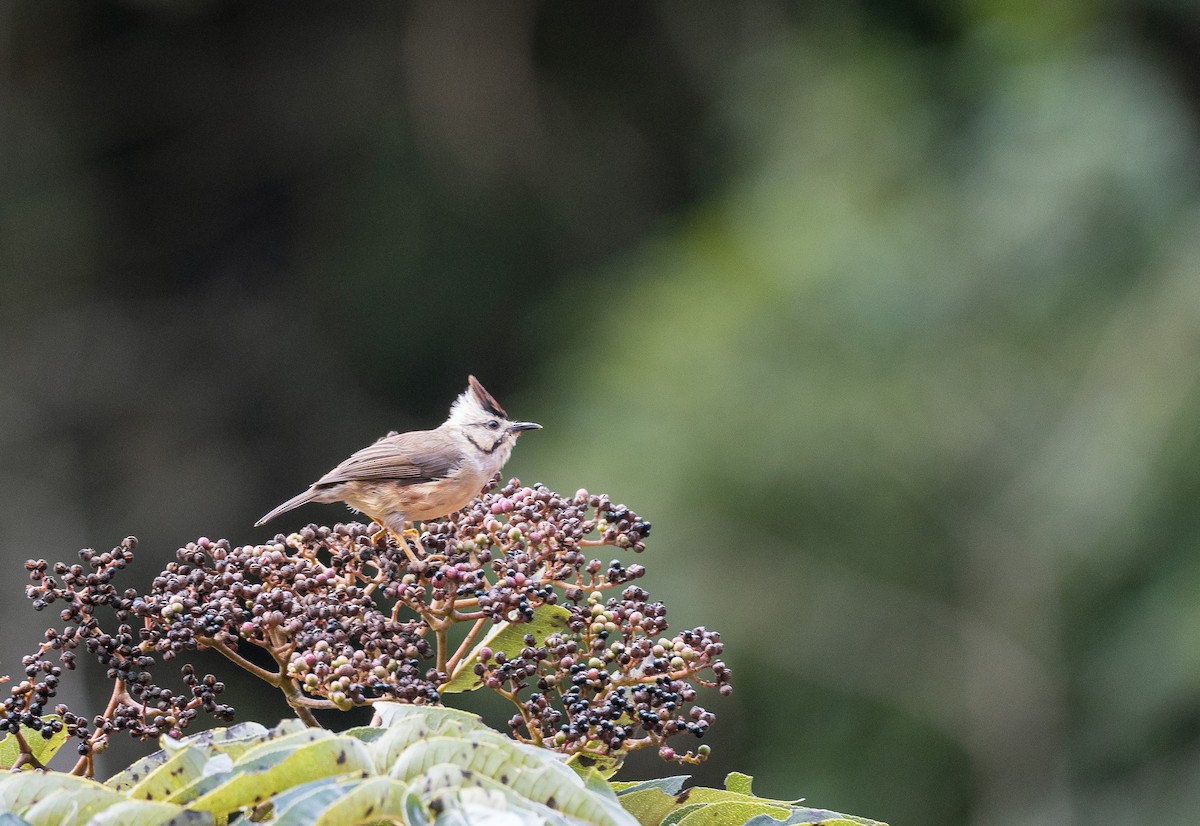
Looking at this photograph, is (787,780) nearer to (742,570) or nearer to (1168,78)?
(742,570)

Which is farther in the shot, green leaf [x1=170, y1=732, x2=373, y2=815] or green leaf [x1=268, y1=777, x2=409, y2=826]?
green leaf [x1=170, y1=732, x2=373, y2=815]

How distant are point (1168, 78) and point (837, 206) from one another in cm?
283

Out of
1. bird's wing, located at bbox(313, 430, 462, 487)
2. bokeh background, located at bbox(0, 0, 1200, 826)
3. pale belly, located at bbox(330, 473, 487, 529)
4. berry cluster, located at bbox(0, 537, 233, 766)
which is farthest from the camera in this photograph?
bokeh background, located at bbox(0, 0, 1200, 826)

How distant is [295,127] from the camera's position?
1267cm

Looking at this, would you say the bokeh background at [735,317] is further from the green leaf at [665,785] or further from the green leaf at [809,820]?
the green leaf at [809,820]

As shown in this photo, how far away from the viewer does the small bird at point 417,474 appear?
3.68 metres

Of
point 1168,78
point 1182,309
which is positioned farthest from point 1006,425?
point 1168,78

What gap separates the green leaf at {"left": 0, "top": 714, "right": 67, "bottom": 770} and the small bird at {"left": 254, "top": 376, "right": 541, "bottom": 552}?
1068 millimetres

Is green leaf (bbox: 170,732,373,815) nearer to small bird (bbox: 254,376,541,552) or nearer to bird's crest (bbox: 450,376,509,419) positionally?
small bird (bbox: 254,376,541,552)

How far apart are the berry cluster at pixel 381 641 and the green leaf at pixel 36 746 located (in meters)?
0.04

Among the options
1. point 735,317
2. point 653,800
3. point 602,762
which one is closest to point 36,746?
point 602,762

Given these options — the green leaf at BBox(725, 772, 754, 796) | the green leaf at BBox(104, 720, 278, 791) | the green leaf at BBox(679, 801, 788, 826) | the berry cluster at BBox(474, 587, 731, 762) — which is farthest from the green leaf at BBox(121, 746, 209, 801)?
the green leaf at BBox(725, 772, 754, 796)

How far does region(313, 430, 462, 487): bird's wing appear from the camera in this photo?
377 cm

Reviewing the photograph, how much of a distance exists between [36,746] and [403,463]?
1.49 m
